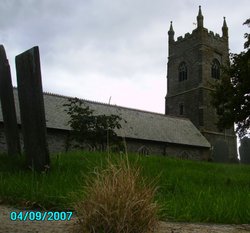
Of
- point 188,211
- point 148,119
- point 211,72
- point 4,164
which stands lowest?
point 188,211

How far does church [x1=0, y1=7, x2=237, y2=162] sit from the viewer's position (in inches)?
1062

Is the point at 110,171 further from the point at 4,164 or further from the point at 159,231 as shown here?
the point at 4,164

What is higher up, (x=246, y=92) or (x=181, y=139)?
(x=246, y=92)

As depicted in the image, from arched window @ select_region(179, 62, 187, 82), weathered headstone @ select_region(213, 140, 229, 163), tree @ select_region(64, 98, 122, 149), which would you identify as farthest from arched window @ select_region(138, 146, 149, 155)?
arched window @ select_region(179, 62, 187, 82)

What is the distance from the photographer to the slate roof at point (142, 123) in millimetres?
25938

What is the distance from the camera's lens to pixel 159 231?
10.1ft

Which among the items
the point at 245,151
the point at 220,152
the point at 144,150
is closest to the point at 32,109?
the point at 144,150

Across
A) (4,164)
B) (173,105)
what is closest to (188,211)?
(4,164)

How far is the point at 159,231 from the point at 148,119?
29481mm

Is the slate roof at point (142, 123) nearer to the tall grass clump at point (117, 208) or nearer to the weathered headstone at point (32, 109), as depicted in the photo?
the weathered headstone at point (32, 109)

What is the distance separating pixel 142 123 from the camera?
30.9 m

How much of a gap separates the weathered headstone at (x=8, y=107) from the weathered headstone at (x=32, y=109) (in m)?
1.26

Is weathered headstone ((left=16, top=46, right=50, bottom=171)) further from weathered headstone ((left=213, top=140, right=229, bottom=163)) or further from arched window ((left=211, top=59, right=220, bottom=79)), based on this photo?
arched window ((left=211, top=59, right=220, bottom=79))

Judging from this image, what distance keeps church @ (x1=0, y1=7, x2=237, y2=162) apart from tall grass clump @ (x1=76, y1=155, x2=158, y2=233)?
1936 centimetres
